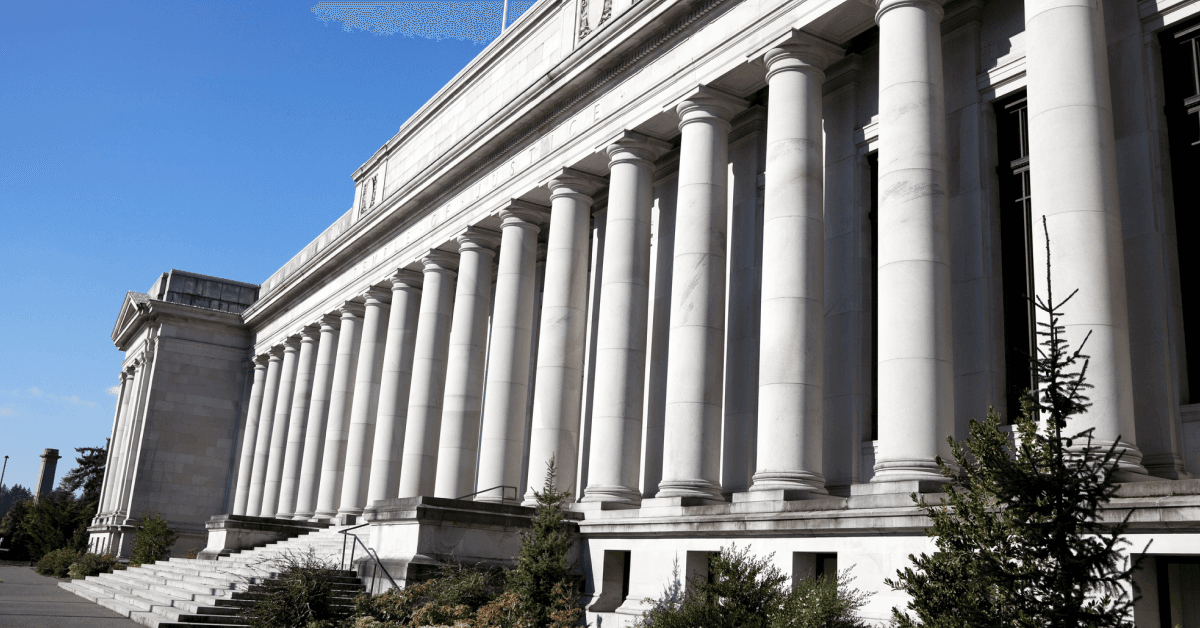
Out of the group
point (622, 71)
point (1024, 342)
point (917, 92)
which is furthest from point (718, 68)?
point (1024, 342)

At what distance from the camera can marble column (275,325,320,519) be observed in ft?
195

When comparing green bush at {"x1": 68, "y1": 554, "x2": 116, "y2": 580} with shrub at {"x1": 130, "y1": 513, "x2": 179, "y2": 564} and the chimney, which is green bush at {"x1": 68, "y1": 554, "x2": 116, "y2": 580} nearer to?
shrub at {"x1": 130, "y1": 513, "x2": 179, "y2": 564}

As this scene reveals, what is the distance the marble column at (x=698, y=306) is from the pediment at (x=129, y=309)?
202ft

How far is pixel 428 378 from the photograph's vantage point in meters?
45.2

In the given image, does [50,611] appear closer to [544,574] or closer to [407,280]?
[544,574]

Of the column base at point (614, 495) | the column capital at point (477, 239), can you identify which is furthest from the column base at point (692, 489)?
the column capital at point (477, 239)

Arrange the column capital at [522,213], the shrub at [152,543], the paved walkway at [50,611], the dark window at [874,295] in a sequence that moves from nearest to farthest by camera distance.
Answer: the dark window at [874,295]
the paved walkway at [50,611]
the column capital at [522,213]
the shrub at [152,543]

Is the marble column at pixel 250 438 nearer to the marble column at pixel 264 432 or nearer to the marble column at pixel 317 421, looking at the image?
the marble column at pixel 264 432

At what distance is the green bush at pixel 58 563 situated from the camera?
65.3 m

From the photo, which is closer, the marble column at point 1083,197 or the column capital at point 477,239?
the marble column at point 1083,197

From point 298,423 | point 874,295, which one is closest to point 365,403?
point 298,423

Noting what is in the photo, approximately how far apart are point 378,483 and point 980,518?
37386mm

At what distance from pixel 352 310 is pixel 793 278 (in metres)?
36.8

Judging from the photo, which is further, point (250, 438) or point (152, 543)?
point (250, 438)
